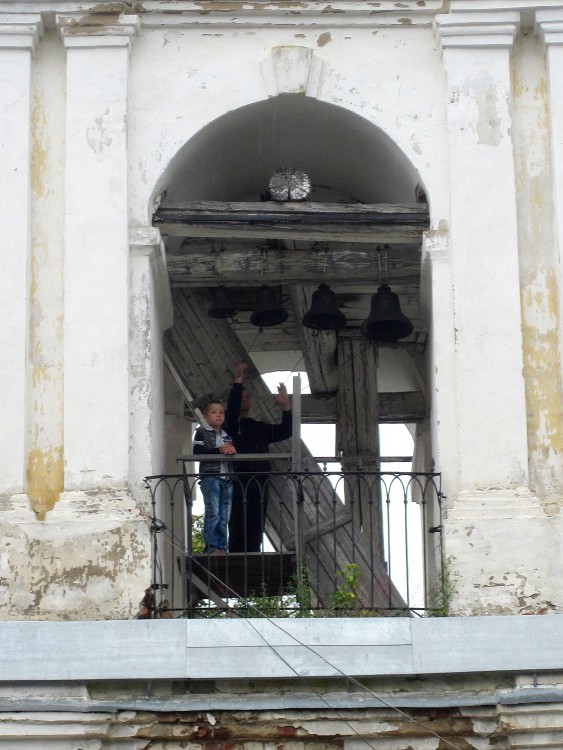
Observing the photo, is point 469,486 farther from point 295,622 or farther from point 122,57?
point 122,57

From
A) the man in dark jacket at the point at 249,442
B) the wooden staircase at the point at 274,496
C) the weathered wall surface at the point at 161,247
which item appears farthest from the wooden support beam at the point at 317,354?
the weathered wall surface at the point at 161,247

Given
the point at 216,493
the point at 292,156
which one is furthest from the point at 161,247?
the point at 292,156

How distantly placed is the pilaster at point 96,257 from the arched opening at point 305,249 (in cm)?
38

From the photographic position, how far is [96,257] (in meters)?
9.73

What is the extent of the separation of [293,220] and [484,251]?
116 centimetres

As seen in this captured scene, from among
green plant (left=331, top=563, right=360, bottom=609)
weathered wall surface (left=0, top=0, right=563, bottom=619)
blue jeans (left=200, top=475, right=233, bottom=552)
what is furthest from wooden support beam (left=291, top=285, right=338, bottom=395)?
green plant (left=331, top=563, right=360, bottom=609)

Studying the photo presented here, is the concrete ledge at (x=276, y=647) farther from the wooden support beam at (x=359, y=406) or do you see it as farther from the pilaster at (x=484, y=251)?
the wooden support beam at (x=359, y=406)

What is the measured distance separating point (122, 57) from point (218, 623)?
11.3 feet

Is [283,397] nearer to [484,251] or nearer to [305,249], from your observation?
[305,249]

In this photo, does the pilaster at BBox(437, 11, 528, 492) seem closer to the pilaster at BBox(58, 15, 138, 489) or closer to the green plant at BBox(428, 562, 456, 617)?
the green plant at BBox(428, 562, 456, 617)

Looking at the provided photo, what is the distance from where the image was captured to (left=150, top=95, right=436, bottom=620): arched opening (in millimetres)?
10188

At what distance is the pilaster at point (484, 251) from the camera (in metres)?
9.42

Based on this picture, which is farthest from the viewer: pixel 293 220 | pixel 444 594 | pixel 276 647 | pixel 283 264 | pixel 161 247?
pixel 283 264

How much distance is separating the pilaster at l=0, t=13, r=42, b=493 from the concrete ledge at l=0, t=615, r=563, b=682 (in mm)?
1051
